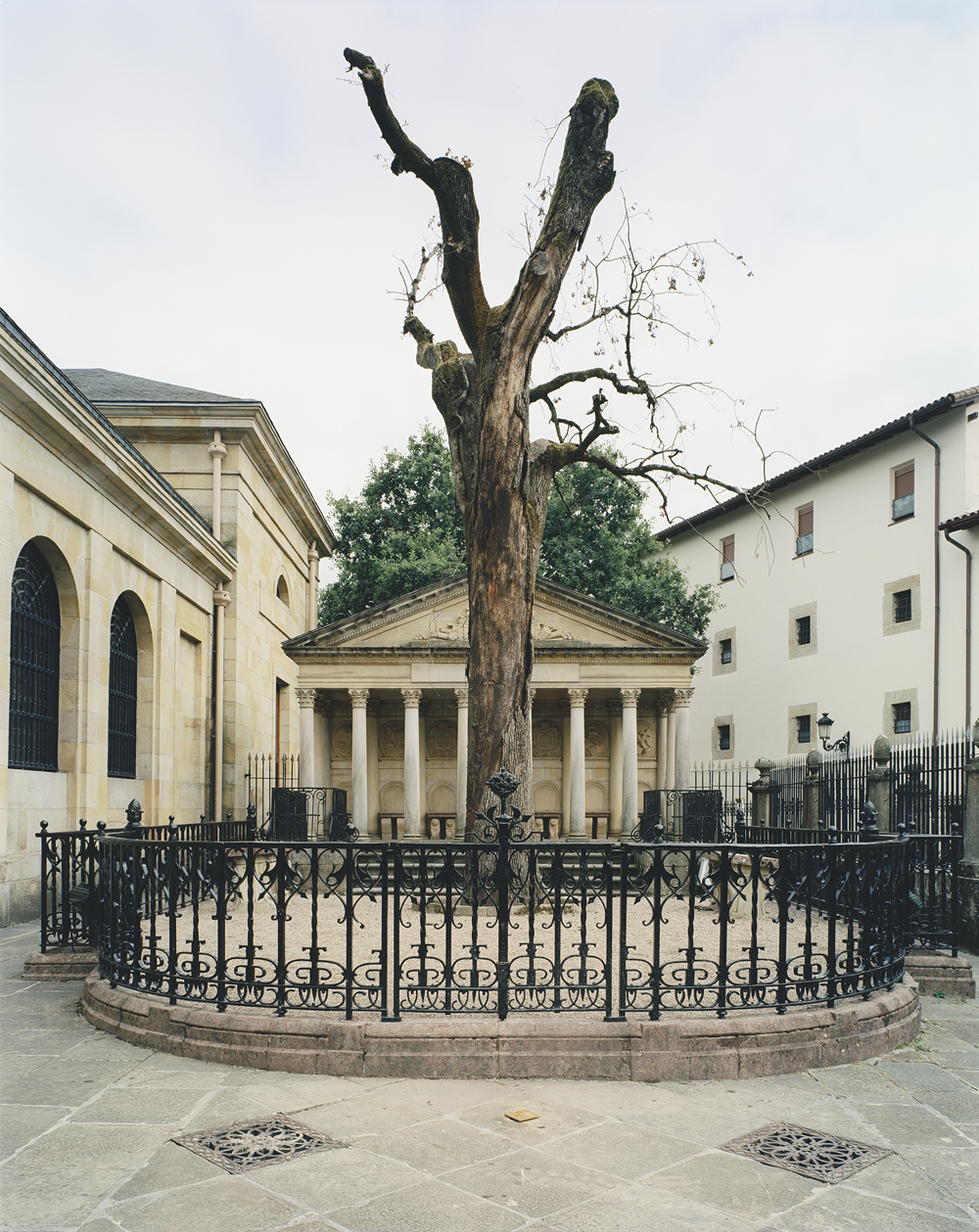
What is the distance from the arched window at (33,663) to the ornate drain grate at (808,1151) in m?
10.6

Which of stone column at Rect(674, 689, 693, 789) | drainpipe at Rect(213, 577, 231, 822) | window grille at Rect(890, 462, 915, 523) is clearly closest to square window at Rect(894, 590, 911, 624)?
window grille at Rect(890, 462, 915, 523)

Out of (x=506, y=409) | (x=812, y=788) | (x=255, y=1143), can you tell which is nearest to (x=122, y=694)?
(x=506, y=409)

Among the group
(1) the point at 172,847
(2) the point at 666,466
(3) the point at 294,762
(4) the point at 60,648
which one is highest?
(2) the point at 666,466

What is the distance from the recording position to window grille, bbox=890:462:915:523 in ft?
Answer: 83.5

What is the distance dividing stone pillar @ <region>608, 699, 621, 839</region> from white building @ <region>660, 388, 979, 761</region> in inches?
211

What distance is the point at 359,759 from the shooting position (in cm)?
2352

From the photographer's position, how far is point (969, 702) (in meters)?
22.3

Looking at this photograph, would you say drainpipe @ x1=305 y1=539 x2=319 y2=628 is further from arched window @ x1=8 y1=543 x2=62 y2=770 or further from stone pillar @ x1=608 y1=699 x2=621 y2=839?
arched window @ x1=8 y1=543 x2=62 y2=770

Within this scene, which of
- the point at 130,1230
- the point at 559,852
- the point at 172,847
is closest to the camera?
the point at 130,1230

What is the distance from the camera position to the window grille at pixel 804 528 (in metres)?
30.5

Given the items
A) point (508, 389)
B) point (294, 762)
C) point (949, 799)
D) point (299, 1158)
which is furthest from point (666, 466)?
point (294, 762)

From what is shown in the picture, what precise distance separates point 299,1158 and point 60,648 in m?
11.2

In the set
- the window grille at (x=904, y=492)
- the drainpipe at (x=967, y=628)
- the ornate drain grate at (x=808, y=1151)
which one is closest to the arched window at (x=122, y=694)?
the ornate drain grate at (x=808, y=1151)

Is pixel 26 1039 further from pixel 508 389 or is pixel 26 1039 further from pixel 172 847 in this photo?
pixel 508 389
